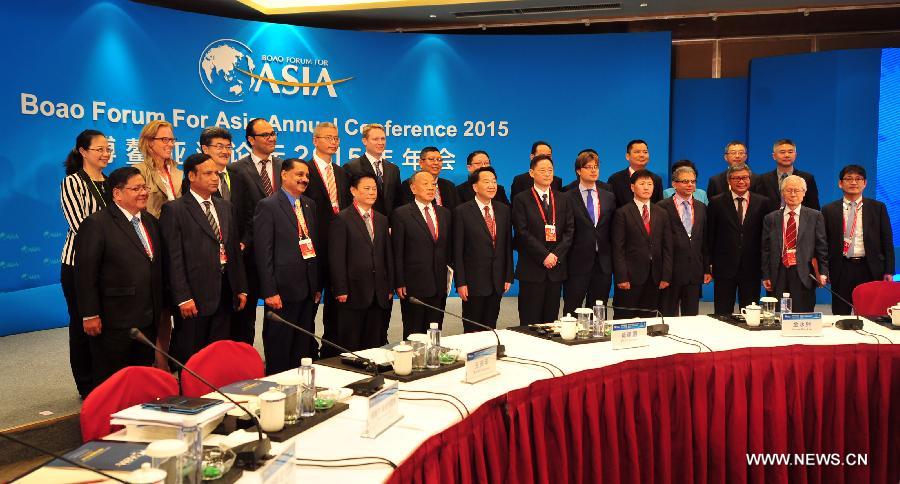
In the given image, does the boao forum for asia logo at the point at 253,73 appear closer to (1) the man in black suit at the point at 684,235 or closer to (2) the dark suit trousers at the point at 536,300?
(2) the dark suit trousers at the point at 536,300

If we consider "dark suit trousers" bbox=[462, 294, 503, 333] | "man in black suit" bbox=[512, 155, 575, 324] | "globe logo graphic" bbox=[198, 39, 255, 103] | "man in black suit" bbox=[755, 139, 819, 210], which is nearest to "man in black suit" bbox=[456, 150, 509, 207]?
"man in black suit" bbox=[512, 155, 575, 324]

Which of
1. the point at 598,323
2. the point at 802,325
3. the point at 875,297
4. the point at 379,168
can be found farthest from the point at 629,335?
the point at 379,168

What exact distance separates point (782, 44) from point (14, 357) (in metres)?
7.91

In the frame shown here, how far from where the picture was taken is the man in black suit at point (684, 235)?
504 cm

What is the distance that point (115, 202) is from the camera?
3693 millimetres

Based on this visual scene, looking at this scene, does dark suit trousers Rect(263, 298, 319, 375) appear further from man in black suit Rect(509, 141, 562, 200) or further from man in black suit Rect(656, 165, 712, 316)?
man in black suit Rect(656, 165, 712, 316)

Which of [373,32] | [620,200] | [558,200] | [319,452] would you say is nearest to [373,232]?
[558,200]

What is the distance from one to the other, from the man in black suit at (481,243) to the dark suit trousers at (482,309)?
0.17ft

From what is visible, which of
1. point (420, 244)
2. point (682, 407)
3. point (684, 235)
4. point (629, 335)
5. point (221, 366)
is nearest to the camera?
point (221, 366)

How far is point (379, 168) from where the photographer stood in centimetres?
529

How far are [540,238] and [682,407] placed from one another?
2.10m

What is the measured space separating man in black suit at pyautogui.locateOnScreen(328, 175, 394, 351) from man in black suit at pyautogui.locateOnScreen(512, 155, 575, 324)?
0.93 m

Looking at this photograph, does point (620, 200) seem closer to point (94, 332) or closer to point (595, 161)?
point (595, 161)

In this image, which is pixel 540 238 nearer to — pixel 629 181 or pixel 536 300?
pixel 536 300
